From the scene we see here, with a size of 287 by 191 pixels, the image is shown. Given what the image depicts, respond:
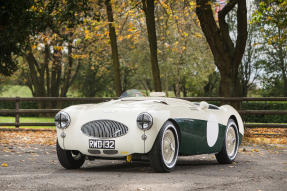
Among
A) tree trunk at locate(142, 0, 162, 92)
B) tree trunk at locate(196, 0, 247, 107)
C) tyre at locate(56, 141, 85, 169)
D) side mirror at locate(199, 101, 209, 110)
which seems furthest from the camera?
tree trunk at locate(142, 0, 162, 92)

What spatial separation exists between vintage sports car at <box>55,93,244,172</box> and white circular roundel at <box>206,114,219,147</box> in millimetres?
31

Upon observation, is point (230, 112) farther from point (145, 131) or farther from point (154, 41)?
point (154, 41)

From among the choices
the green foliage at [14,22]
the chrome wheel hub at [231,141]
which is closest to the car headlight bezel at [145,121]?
the chrome wheel hub at [231,141]

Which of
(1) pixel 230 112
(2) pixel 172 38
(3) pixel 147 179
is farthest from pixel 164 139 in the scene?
(2) pixel 172 38

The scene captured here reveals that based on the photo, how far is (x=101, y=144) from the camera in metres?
6.75

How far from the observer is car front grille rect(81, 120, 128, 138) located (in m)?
6.74

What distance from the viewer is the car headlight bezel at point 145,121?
6.63 m

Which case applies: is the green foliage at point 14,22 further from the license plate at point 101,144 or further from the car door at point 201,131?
the license plate at point 101,144

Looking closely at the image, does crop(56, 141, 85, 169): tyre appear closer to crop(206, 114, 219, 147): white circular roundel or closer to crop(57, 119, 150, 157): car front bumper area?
crop(57, 119, 150, 157): car front bumper area

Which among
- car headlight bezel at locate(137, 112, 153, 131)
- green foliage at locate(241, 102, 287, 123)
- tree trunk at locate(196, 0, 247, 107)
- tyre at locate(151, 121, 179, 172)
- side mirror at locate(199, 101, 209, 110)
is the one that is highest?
tree trunk at locate(196, 0, 247, 107)

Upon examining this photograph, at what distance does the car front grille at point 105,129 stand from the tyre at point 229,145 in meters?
2.47

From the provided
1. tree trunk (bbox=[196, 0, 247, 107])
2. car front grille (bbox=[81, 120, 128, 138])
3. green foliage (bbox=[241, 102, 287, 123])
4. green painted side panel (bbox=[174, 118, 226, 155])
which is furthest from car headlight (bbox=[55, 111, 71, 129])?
green foliage (bbox=[241, 102, 287, 123])

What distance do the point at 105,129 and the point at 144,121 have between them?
580mm

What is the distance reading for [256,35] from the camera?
133 ft
